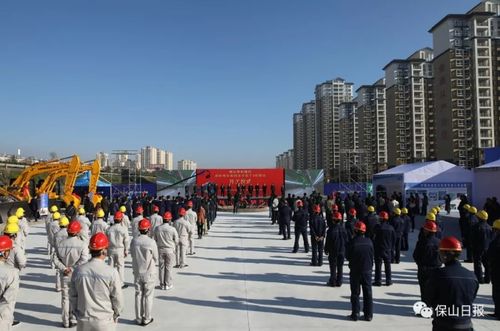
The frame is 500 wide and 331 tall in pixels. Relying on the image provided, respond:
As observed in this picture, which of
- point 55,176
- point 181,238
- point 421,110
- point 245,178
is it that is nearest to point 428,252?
point 181,238

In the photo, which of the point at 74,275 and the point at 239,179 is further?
the point at 239,179

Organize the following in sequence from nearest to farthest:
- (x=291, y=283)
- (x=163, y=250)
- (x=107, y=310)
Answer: (x=107, y=310)
(x=163, y=250)
(x=291, y=283)

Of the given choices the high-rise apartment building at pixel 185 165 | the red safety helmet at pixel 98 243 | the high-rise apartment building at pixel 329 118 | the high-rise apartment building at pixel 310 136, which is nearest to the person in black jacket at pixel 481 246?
the red safety helmet at pixel 98 243

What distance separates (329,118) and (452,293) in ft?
360

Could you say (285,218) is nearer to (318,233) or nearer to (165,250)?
(318,233)

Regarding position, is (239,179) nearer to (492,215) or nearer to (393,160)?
(492,215)

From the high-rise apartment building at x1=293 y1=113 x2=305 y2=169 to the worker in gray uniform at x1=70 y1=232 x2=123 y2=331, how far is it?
385 ft

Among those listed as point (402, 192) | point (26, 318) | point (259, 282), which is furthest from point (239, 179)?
point (26, 318)

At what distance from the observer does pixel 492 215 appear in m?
14.2

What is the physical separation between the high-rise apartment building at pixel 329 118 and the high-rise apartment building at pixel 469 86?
36502 mm

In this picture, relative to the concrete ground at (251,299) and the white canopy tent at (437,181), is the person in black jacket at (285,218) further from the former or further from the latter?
the white canopy tent at (437,181)

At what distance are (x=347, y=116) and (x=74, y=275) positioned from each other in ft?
344

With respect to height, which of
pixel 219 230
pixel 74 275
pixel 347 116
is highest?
pixel 347 116

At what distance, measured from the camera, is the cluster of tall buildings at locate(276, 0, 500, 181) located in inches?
2462
